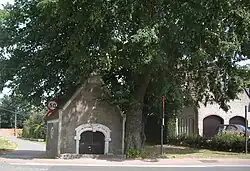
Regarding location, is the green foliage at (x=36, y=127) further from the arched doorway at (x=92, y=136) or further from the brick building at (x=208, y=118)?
the arched doorway at (x=92, y=136)

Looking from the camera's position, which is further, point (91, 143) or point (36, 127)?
point (36, 127)

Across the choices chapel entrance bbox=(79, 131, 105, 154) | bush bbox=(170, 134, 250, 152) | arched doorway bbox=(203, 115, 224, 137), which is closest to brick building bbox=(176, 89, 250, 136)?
arched doorway bbox=(203, 115, 224, 137)

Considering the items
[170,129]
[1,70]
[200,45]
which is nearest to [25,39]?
[1,70]

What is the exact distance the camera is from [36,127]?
252 ft

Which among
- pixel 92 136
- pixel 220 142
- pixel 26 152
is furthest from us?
pixel 26 152

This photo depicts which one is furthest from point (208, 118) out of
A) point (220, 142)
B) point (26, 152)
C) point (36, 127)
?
point (36, 127)

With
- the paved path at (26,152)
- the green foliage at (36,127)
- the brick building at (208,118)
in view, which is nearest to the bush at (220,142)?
the brick building at (208,118)

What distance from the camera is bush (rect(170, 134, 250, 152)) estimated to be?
30.4 metres

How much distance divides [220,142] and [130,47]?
42.2 feet

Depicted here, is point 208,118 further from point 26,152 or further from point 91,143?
point 26,152

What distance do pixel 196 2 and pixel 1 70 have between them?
48.7 ft

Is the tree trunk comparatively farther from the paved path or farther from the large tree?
the paved path

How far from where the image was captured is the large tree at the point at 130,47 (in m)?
23.7

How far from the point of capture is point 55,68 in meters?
30.3
